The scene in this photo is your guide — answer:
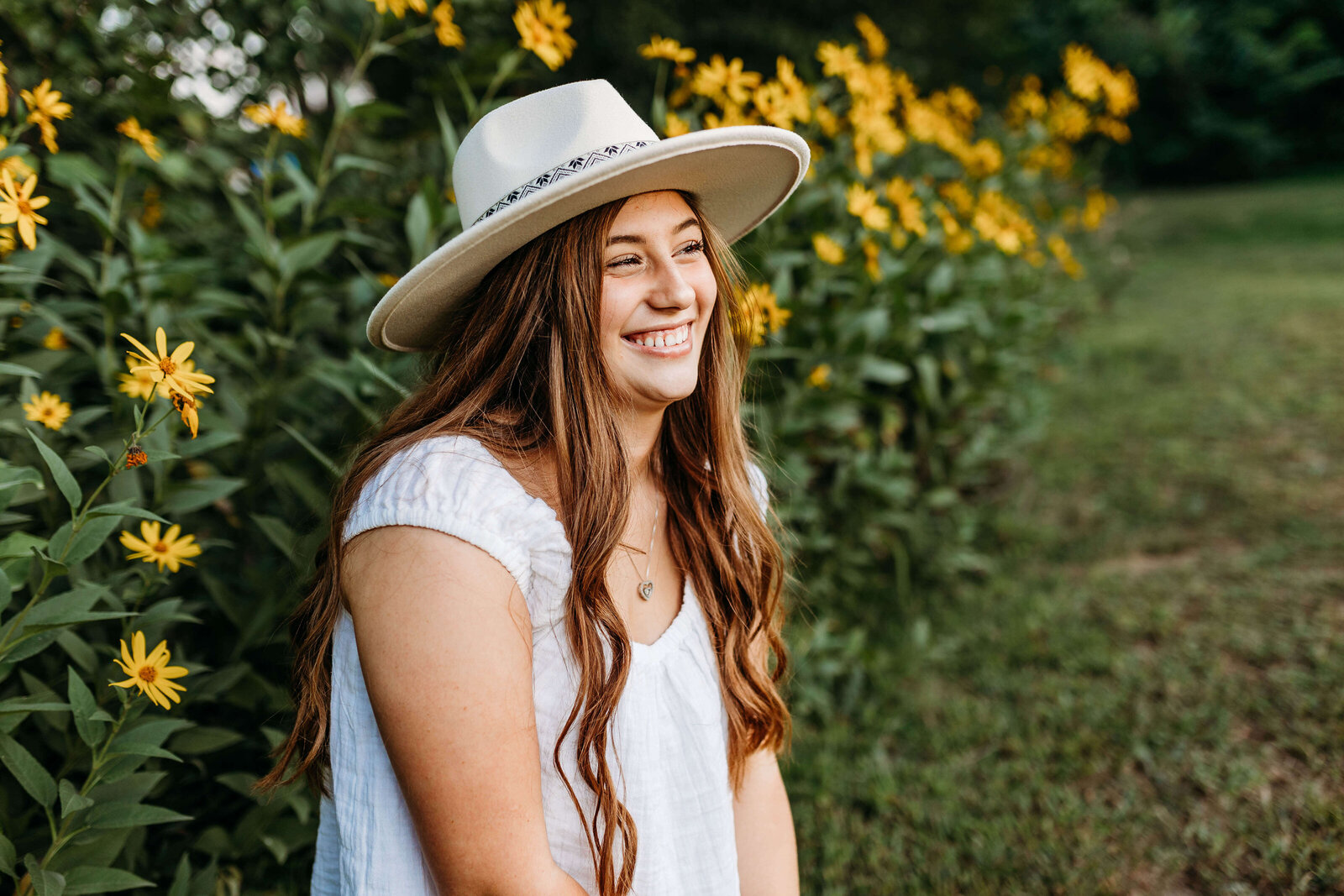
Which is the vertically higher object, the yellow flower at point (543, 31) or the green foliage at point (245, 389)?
the yellow flower at point (543, 31)

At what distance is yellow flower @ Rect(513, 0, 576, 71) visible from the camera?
1873 mm

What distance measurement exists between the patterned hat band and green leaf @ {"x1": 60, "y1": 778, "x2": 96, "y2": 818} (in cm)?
92

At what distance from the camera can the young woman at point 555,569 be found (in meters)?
1.08

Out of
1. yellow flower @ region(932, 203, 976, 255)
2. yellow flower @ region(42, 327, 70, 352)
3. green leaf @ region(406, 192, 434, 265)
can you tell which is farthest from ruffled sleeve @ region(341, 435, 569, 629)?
yellow flower @ region(932, 203, 976, 255)

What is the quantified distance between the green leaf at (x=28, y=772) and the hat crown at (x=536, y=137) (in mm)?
959

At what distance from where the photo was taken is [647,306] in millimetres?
1342

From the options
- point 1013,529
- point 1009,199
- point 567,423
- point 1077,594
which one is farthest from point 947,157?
point 567,423

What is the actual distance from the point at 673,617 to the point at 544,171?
2.37ft

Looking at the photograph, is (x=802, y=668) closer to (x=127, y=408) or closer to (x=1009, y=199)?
(x=127, y=408)

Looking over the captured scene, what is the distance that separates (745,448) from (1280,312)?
19.2 feet

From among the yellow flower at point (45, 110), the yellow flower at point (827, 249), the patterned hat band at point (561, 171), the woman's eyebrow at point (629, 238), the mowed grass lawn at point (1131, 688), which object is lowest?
the mowed grass lawn at point (1131, 688)

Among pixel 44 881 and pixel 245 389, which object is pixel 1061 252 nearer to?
pixel 245 389

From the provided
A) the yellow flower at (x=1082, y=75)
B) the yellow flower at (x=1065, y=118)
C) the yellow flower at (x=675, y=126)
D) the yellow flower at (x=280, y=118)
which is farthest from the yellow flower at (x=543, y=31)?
the yellow flower at (x=1065, y=118)

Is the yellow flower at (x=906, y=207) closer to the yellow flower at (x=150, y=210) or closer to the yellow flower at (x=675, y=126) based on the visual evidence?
the yellow flower at (x=675, y=126)
